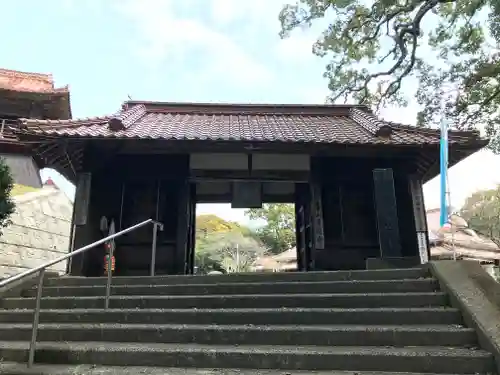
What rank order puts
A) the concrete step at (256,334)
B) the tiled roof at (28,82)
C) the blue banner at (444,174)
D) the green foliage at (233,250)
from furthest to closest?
1. the green foliage at (233,250)
2. the tiled roof at (28,82)
3. the blue banner at (444,174)
4. the concrete step at (256,334)

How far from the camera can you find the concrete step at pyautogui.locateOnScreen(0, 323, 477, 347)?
136 inches

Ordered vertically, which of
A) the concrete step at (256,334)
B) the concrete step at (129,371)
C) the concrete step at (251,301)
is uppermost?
the concrete step at (251,301)

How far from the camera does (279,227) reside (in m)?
25.3

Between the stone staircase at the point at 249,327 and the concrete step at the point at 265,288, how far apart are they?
1 cm

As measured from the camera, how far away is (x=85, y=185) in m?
7.20

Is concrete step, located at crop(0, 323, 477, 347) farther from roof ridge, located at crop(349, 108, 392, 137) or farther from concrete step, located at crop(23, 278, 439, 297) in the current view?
roof ridge, located at crop(349, 108, 392, 137)

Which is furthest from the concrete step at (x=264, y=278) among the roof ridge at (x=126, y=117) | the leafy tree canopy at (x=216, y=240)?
the leafy tree canopy at (x=216, y=240)

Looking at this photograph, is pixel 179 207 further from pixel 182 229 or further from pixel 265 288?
pixel 265 288

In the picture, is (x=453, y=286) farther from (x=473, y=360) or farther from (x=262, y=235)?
(x=262, y=235)

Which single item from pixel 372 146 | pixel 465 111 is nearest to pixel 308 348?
pixel 372 146

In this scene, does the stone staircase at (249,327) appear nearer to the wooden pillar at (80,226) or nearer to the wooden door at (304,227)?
the wooden pillar at (80,226)

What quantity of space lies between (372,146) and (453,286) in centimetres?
348

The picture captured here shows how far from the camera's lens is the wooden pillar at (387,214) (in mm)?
6863

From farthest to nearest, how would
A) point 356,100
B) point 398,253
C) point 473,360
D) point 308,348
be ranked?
point 356,100, point 398,253, point 308,348, point 473,360
